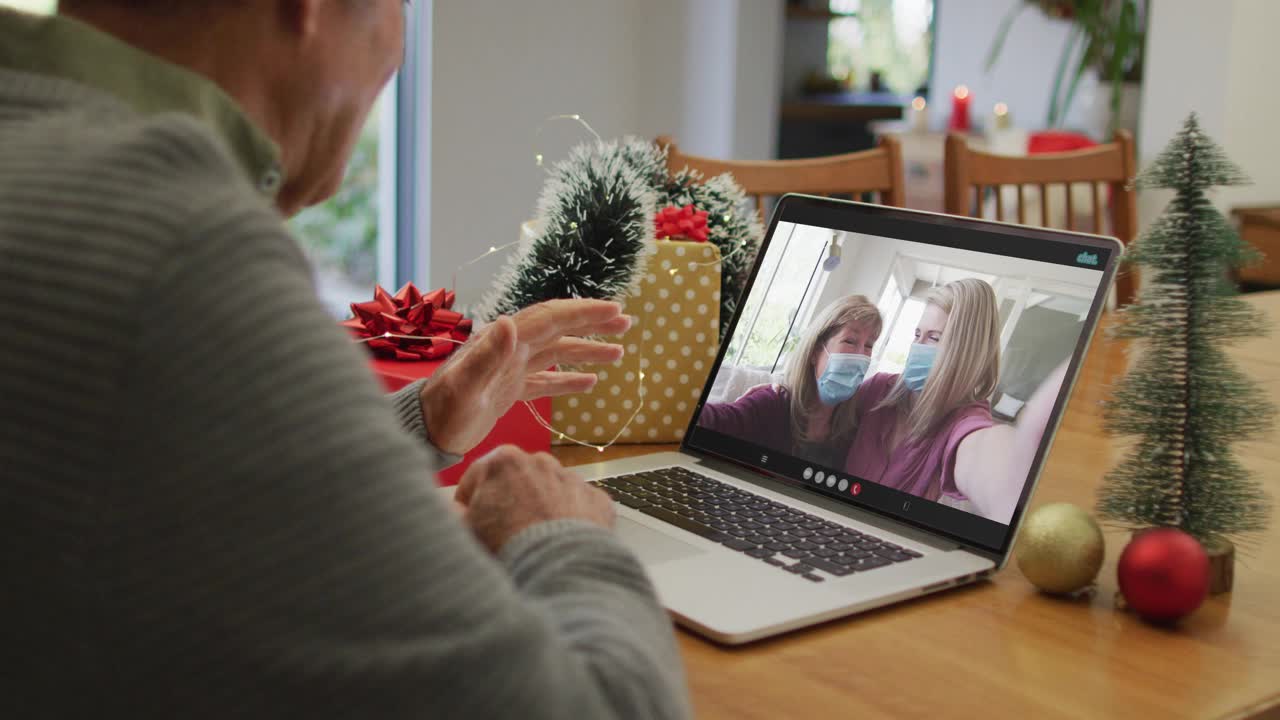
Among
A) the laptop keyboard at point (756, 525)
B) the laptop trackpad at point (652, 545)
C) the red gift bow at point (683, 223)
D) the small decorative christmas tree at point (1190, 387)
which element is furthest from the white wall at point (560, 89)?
the small decorative christmas tree at point (1190, 387)

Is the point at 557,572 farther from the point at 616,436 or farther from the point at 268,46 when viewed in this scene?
the point at 616,436

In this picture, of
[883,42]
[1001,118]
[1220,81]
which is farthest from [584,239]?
[883,42]

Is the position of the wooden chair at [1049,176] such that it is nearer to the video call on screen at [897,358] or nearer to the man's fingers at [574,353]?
the video call on screen at [897,358]

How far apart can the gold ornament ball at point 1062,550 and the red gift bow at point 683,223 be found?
1.70 ft

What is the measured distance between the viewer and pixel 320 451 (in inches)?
17.1

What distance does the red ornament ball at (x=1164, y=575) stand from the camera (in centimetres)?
77

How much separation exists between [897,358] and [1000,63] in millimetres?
4293

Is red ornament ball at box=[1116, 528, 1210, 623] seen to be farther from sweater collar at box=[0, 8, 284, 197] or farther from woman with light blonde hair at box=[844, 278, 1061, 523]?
sweater collar at box=[0, 8, 284, 197]

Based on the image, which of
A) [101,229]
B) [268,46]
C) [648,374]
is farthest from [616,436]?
[101,229]

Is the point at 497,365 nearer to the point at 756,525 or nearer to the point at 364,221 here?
the point at 756,525

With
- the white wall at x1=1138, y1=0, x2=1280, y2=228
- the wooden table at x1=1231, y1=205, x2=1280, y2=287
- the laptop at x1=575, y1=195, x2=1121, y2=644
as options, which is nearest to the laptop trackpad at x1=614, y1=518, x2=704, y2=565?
the laptop at x1=575, y1=195, x2=1121, y2=644

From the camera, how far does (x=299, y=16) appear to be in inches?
22.5

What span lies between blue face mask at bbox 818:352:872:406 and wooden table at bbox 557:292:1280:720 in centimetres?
21

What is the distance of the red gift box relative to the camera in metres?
1.08
